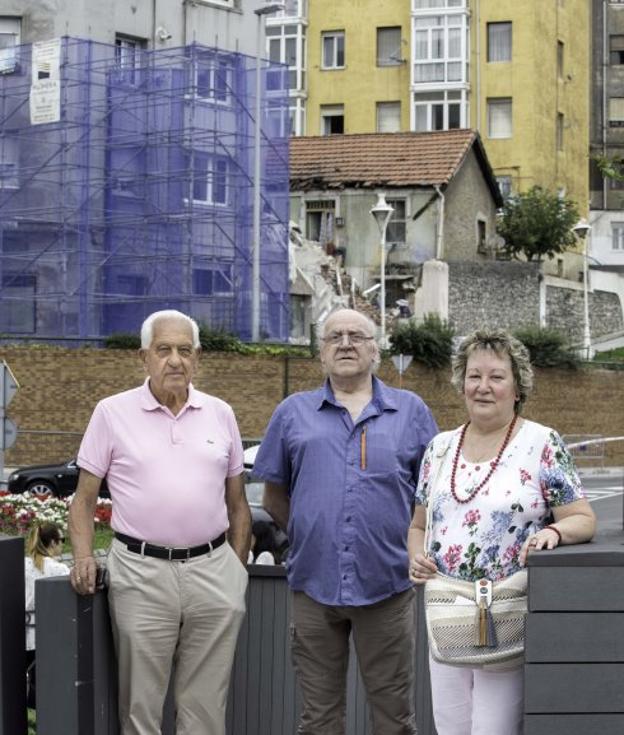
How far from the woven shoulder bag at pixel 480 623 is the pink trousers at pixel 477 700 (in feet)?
0.27

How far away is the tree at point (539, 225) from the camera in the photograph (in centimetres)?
6159

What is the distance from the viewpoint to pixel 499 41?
239 feet

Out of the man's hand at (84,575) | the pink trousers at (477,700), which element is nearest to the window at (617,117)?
the man's hand at (84,575)

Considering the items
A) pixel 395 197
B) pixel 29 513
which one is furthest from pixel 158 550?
pixel 395 197

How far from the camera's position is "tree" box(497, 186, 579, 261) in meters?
61.6

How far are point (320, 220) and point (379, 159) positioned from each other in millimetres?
2985

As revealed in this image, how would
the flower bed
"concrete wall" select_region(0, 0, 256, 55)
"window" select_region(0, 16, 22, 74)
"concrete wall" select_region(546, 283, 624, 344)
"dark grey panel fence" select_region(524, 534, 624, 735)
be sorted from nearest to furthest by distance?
1. "dark grey panel fence" select_region(524, 534, 624, 735)
2. the flower bed
3. "concrete wall" select_region(0, 0, 256, 55)
4. "window" select_region(0, 16, 22, 74)
5. "concrete wall" select_region(546, 283, 624, 344)

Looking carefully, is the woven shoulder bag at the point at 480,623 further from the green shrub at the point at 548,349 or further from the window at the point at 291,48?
the window at the point at 291,48

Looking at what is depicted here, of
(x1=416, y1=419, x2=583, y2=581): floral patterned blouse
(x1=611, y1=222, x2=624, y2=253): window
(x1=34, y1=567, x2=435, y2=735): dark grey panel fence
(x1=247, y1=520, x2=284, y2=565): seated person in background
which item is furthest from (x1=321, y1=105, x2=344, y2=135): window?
(x1=416, y1=419, x2=583, y2=581): floral patterned blouse

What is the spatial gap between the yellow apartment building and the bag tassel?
6538 cm

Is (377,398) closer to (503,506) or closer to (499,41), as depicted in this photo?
(503,506)

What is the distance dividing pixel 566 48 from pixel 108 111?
1343 inches

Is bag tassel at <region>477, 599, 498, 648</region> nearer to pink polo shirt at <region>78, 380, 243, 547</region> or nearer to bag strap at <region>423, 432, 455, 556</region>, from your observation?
bag strap at <region>423, 432, 455, 556</region>

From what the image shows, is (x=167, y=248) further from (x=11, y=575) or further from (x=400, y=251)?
(x=11, y=575)
